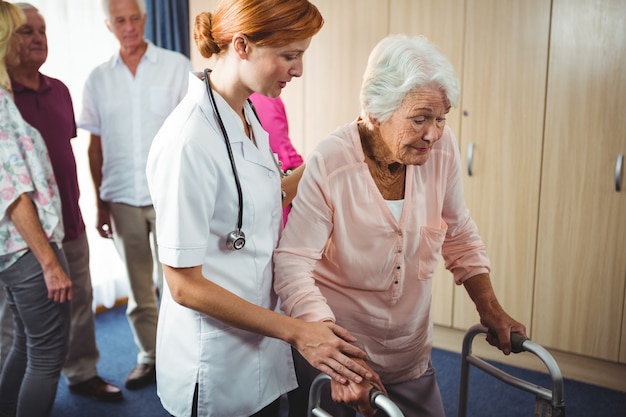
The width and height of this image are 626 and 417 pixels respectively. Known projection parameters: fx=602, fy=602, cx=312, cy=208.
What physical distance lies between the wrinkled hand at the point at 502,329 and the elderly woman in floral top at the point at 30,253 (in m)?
1.33

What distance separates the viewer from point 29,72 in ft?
7.53

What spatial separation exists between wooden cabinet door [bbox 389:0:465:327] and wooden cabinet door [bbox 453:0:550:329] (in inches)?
1.9

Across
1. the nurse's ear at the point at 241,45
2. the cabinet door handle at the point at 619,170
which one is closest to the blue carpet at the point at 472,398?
the cabinet door handle at the point at 619,170

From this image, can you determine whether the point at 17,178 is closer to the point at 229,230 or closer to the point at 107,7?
the point at 229,230

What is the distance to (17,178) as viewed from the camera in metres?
1.88

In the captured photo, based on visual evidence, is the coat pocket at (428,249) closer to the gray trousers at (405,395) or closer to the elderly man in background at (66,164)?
the gray trousers at (405,395)

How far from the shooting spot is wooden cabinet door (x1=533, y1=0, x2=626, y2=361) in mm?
2670

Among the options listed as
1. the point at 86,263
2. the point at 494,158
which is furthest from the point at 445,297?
the point at 86,263

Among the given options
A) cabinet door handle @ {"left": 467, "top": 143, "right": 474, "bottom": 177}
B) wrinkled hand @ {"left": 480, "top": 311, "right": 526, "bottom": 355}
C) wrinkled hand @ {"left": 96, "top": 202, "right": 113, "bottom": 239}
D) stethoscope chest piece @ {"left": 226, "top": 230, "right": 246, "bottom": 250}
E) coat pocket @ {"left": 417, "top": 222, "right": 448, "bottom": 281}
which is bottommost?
wrinkled hand @ {"left": 480, "top": 311, "right": 526, "bottom": 355}

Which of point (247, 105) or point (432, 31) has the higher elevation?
point (432, 31)

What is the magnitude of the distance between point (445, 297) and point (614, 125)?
1.20 meters

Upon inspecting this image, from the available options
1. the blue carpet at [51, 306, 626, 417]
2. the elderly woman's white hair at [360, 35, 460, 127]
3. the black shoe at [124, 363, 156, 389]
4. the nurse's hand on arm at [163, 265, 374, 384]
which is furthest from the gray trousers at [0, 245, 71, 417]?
the elderly woman's white hair at [360, 35, 460, 127]

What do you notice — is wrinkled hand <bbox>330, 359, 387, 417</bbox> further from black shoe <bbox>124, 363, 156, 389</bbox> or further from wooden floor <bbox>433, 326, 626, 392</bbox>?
wooden floor <bbox>433, 326, 626, 392</bbox>

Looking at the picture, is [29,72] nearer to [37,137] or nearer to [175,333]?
[37,137]
